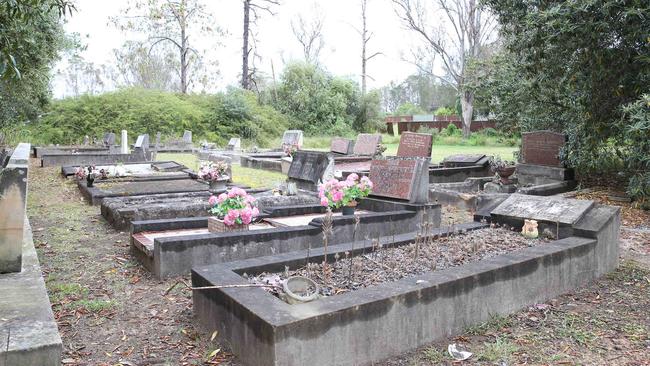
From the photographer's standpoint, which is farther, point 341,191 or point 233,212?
point 341,191

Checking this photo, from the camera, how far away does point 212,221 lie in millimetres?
6391

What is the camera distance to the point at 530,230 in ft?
18.9

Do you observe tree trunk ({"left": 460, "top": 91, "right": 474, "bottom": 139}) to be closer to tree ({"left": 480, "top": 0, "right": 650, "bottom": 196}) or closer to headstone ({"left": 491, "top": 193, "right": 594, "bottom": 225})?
tree ({"left": 480, "top": 0, "right": 650, "bottom": 196})

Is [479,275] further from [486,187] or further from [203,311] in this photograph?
[486,187]

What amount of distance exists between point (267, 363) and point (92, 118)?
28.7m

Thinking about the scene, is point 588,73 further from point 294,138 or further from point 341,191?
point 294,138

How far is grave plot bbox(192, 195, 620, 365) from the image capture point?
10.6 ft

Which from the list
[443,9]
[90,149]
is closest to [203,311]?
[90,149]

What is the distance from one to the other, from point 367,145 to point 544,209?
13.1 metres

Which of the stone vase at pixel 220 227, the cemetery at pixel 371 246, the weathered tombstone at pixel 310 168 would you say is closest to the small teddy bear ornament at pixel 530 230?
the cemetery at pixel 371 246

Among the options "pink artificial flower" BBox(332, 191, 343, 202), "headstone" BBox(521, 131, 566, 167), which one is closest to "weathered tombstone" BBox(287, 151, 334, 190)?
"pink artificial flower" BBox(332, 191, 343, 202)

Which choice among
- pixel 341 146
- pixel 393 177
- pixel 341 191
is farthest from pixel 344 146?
pixel 341 191

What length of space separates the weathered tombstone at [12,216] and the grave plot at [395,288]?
1.52 metres

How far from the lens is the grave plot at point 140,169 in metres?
12.5
